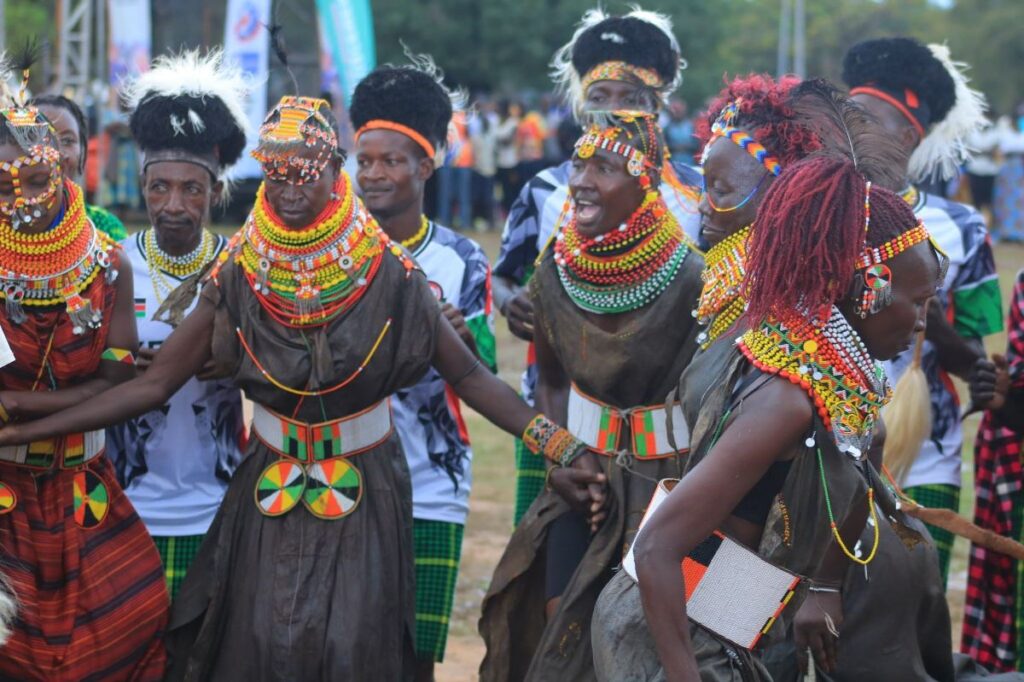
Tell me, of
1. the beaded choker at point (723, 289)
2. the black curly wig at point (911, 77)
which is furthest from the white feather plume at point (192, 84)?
the black curly wig at point (911, 77)

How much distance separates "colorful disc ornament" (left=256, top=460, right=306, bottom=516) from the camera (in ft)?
15.5

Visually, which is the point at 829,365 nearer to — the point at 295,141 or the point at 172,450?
the point at 295,141

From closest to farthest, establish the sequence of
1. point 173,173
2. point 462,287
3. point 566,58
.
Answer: point 173,173 < point 462,287 < point 566,58

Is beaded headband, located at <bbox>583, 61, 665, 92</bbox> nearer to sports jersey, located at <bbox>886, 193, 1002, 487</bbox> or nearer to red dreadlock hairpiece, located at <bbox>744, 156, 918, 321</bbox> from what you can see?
sports jersey, located at <bbox>886, 193, 1002, 487</bbox>

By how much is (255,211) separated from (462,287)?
56.3 inches

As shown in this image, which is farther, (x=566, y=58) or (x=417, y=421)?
(x=566, y=58)

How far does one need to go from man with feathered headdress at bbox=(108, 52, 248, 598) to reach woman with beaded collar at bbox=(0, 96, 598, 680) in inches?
36.1

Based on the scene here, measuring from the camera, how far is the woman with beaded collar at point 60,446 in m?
4.74

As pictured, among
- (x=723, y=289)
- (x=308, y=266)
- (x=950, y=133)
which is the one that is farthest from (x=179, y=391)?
(x=950, y=133)

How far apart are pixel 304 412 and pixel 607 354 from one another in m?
0.99

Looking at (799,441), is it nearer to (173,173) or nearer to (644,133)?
(644,133)

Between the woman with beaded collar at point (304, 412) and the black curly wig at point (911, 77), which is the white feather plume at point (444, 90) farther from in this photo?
the black curly wig at point (911, 77)

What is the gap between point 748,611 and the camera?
138 inches

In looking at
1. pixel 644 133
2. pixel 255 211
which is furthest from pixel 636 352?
pixel 255 211
